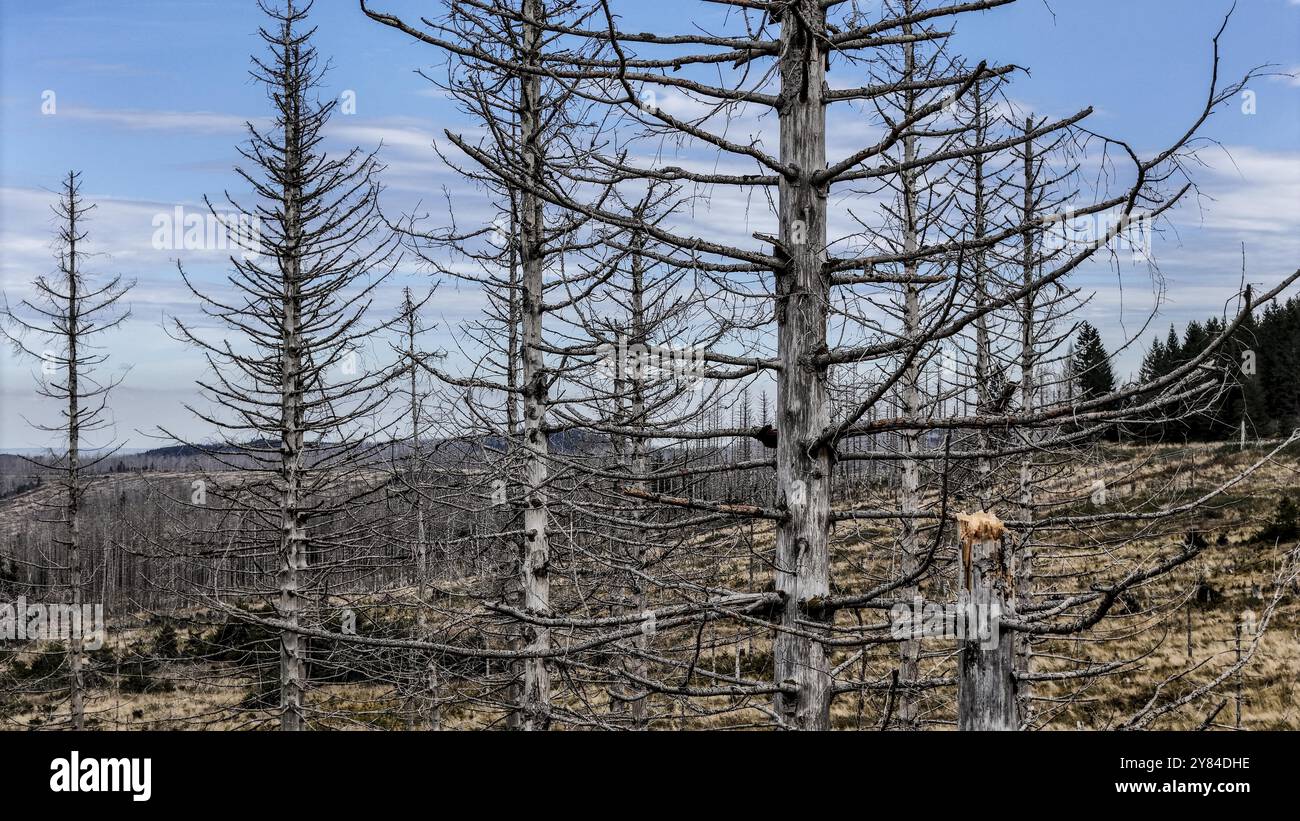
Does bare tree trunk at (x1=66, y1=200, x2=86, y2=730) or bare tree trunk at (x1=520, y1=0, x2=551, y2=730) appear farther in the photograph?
bare tree trunk at (x1=66, y1=200, x2=86, y2=730)

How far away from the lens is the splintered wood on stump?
365 centimetres

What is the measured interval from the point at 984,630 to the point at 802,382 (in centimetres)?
173

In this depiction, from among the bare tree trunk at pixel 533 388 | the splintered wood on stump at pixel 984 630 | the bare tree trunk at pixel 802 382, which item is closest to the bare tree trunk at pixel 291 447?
the bare tree trunk at pixel 533 388

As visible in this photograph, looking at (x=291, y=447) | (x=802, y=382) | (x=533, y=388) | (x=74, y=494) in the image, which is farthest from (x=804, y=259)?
(x=74, y=494)

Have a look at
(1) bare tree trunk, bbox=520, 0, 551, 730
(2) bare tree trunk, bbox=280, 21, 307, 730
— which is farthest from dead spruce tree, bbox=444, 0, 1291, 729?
(2) bare tree trunk, bbox=280, 21, 307, 730

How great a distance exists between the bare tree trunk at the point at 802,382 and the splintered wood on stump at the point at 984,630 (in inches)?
44.2

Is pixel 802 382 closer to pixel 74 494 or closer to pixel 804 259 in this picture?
pixel 804 259

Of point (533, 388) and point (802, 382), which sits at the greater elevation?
point (533, 388)

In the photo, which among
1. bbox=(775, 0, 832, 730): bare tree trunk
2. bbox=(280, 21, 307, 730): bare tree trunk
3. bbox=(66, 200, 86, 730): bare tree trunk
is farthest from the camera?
bbox=(66, 200, 86, 730): bare tree trunk

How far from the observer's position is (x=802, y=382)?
4.91 meters

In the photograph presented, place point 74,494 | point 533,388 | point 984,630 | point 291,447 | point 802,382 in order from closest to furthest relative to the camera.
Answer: point 984,630
point 802,382
point 533,388
point 291,447
point 74,494

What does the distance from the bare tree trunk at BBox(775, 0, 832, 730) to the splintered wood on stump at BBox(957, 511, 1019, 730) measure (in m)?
1.12

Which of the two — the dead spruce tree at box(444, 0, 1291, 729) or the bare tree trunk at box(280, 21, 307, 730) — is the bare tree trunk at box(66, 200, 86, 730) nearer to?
the bare tree trunk at box(280, 21, 307, 730)
